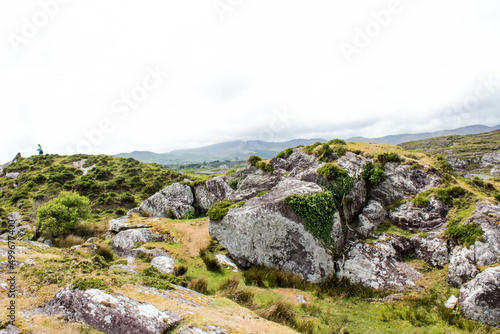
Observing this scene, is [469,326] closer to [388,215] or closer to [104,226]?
[388,215]

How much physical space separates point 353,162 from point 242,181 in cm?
1068

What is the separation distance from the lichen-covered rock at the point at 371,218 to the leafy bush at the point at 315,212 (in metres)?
2.25

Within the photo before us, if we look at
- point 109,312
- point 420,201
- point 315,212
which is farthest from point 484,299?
point 109,312

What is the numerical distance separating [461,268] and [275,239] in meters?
8.93

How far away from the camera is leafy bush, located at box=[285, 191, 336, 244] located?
12.9m

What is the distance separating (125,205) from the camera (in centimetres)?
3297

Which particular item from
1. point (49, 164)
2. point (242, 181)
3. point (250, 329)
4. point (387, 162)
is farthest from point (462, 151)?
point (49, 164)

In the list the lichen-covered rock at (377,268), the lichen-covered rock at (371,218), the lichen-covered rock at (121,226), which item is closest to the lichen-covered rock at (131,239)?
the lichen-covered rock at (121,226)

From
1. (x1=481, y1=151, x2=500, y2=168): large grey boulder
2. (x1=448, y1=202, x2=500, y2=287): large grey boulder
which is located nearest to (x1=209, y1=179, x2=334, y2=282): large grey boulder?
(x1=448, y1=202, x2=500, y2=287): large grey boulder

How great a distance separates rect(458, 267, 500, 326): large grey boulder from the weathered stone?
43.8 ft

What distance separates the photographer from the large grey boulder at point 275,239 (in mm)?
12484

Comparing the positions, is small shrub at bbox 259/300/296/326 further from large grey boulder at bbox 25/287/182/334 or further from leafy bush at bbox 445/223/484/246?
leafy bush at bbox 445/223/484/246

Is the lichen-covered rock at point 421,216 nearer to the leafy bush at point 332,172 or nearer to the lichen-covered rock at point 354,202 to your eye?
the lichen-covered rock at point 354,202

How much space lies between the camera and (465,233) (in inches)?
425
